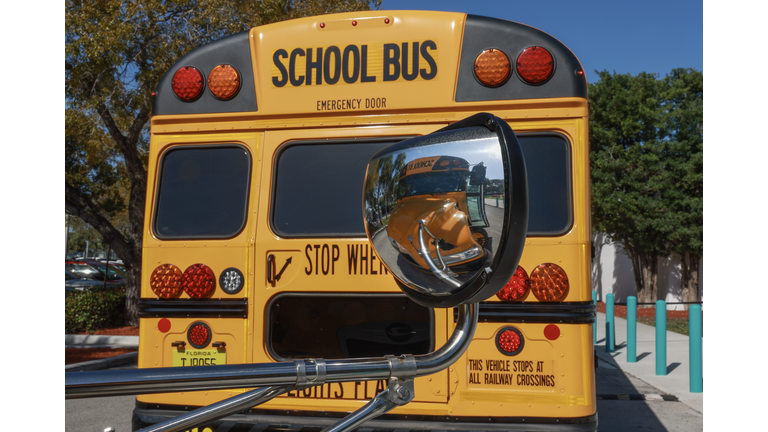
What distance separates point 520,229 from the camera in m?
1.09

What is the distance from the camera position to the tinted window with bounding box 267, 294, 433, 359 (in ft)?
11.1

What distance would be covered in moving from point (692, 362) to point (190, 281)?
6.43 m

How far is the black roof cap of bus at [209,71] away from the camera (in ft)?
10.5

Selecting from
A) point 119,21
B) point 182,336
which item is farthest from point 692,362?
point 119,21

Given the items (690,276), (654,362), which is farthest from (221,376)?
(690,276)

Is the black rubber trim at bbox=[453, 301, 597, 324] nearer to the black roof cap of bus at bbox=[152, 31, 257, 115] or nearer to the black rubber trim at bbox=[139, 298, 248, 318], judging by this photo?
the black rubber trim at bbox=[139, 298, 248, 318]

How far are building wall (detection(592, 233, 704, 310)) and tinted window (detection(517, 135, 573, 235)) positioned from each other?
16.6m

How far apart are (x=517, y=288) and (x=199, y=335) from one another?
1.76m

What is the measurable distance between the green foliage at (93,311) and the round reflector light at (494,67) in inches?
463

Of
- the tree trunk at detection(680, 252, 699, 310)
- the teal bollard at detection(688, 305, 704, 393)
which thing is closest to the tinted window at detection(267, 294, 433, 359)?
the teal bollard at detection(688, 305, 704, 393)

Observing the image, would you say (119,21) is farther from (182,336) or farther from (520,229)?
(520,229)

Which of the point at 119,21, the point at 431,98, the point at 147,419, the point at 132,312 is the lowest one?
the point at 132,312

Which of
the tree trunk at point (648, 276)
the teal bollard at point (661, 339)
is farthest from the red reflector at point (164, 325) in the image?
the tree trunk at point (648, 276)

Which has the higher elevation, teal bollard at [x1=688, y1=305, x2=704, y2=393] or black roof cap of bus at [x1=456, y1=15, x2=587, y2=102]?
black roof cap of bus at [x1=456, y1=15, x2=587, y2=102]
